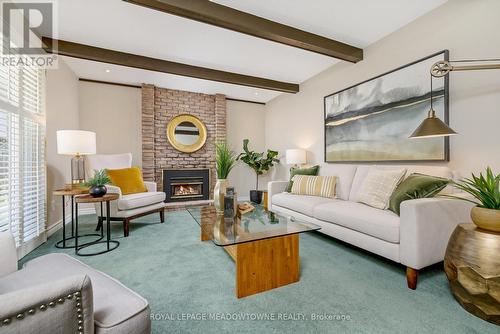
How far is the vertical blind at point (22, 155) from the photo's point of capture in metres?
1.95

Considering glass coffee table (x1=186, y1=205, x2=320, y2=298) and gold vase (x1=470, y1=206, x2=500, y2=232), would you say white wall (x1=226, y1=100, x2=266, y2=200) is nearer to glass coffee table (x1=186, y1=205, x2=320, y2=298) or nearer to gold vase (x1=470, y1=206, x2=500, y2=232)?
glass coffee table (x1=186, y1=205, x2=320, y2=298)

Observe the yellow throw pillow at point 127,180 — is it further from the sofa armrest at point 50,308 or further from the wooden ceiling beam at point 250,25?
the sofa armrest at point 50,308

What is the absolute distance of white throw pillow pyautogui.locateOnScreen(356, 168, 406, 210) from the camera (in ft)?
6.93

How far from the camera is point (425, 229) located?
1.55 meters

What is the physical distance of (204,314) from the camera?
4.34 feet

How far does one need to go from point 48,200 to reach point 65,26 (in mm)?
2135

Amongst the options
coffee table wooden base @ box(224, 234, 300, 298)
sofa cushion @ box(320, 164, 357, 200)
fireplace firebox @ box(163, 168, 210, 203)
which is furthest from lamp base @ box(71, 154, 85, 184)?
sofa cushion @ box(320, 164, 357, 200)

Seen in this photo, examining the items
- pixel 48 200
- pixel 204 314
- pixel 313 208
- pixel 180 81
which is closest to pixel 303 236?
pixel 313 208

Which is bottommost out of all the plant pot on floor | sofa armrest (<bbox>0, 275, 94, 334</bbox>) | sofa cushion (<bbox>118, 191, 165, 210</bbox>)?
the plant pot on floor

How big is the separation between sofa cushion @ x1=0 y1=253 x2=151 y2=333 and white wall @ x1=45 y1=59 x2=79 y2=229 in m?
2.30

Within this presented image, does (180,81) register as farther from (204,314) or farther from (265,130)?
(204,314)

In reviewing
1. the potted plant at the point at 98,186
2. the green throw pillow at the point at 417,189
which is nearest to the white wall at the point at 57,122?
the potted plant at the point at 98,186

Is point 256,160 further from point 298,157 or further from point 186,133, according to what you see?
point 186,133

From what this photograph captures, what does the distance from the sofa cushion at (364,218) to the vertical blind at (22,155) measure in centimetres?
298
